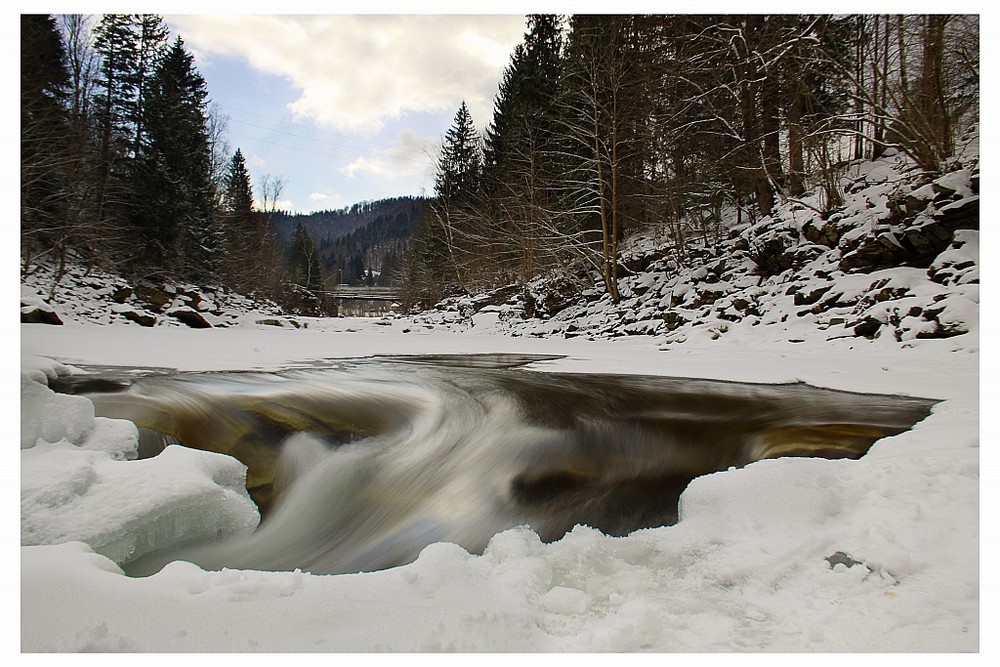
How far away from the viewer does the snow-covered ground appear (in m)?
1.14

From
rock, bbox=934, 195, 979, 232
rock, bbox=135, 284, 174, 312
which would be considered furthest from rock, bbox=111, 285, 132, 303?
rock, bbox=934, 195, 979, 232

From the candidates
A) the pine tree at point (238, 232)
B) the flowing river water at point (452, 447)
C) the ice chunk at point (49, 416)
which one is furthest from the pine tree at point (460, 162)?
the ice chunk at point (49, 416)

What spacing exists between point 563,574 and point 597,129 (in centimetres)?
1136

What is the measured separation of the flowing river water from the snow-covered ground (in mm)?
237

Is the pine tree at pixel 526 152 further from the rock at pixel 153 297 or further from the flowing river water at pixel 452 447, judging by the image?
the rock at pixel 153 297

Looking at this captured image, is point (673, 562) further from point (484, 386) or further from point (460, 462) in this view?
point (484, 386)

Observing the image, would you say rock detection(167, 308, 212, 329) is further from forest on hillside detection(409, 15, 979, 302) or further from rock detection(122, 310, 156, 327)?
forest on hillside detection(409, 15, 979, 302)

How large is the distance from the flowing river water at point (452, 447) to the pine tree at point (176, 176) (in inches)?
622

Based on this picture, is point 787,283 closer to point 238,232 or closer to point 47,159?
point 47,159

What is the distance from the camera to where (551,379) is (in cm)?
460

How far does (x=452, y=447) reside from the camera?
9.25ft

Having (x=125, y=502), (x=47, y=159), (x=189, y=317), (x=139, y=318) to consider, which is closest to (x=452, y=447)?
(x=125, y=502)

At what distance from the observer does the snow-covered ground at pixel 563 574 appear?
114 cm
